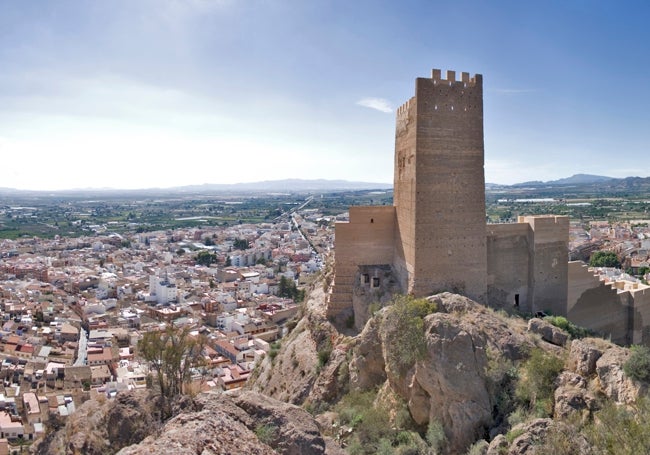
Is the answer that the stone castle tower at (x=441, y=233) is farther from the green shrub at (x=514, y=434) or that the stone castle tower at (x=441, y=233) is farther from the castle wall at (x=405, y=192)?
the green shrub at (x=514, y=434)

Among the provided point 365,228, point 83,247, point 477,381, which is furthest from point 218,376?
point 83,247

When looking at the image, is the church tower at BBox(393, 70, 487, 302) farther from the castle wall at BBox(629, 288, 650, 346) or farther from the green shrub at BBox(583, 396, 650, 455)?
the castle wall at BBox(629, 288, 650, 346)

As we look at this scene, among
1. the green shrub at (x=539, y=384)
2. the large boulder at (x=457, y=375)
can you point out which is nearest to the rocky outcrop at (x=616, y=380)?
the green shrub at (x=539, y=384)

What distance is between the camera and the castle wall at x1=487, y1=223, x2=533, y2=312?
18172 millimetres

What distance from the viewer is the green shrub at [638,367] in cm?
985

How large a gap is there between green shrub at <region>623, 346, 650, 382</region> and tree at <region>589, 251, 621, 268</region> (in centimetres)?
5058

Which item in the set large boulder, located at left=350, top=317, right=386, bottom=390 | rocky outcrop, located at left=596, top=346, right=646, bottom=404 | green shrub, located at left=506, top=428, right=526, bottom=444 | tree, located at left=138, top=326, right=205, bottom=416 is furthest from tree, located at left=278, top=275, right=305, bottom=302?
green shrub, located at left=506, top=428, right=526, bottom=444

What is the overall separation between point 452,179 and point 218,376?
22449 mm

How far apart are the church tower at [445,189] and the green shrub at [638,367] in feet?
23.2

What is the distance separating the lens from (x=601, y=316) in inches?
805

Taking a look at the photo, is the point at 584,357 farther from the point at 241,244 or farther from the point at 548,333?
the point at 241,244

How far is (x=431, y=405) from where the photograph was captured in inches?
472

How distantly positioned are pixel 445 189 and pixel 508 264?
3929mm

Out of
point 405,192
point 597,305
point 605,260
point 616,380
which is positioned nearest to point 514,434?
point 616,380
